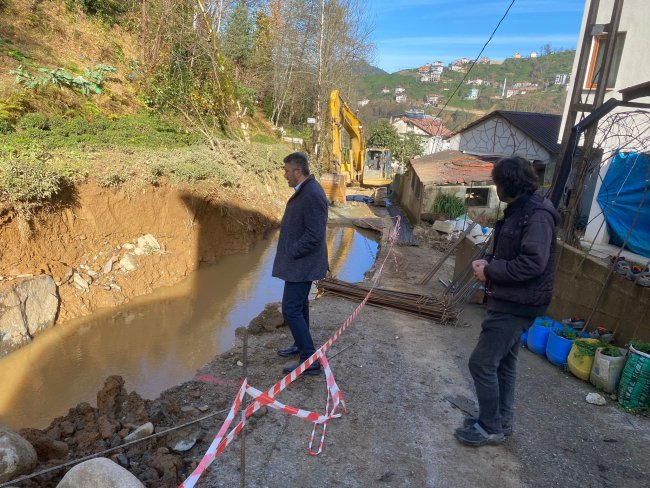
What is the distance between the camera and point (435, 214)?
14.4 metres

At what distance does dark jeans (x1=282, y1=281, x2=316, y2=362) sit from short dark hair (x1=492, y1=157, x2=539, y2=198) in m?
1.95

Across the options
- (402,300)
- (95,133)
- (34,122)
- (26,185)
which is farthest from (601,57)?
(34,122)

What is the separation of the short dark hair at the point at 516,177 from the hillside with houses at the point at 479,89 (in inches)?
1976

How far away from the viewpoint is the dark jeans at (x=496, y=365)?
9.90 ft

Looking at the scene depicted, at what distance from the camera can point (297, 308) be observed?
4141 millimetres

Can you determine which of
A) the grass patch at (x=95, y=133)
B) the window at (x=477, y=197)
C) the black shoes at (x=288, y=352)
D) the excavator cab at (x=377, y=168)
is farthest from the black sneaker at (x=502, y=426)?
the excavator cab at (x=377, y=168)

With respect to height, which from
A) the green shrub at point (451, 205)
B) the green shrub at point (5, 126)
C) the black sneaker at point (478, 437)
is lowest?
the black sneaker at point (478, 437)

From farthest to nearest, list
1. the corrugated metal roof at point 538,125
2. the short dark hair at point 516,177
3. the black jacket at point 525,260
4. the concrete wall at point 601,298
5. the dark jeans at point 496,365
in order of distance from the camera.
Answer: the corrugated metal roof at point 538,125 < the concrete wall at point 601,298 < the dark jeans at point 496,365 < the short dark hair at point 516,177 < the black jacket at point 525,260

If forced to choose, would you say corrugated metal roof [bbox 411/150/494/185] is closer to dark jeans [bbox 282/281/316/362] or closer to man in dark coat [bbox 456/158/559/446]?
dark jeans [bbox 282/281/316/362]

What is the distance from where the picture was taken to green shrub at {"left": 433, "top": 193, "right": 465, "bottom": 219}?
1437cm

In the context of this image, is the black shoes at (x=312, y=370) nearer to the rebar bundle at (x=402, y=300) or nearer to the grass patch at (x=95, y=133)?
the rebar bundle at (x=402, y=300)

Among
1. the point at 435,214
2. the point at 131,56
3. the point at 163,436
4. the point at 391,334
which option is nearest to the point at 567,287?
the point at 391,334

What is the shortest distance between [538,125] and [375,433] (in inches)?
861

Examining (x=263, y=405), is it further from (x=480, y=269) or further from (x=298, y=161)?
(x=298, y=161)
